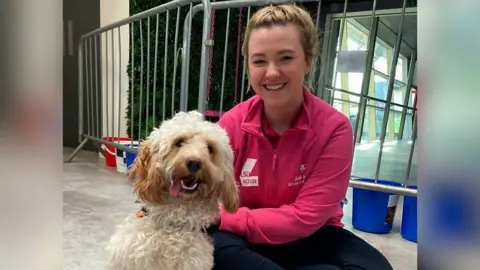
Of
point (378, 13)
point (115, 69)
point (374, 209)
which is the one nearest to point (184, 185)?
point (374, 209)

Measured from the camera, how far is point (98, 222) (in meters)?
2.61

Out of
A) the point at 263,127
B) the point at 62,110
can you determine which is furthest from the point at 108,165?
the point at 62,110

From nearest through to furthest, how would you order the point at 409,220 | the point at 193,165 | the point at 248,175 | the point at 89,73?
the point at 193,165 < the point at 248,175 < the point at 409,220 < the point at 89,73

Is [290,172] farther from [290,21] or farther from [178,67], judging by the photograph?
[178,67]

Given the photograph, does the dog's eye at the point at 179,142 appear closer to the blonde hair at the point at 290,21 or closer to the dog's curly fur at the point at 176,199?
the dog's curly fur at the point at 176,199

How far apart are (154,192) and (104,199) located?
197cm

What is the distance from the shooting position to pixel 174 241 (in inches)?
53.3

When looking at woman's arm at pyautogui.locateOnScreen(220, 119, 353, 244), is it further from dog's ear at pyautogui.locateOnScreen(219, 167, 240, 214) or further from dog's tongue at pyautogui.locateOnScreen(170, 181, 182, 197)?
dog's tongue at pyautogui.locateOnScreen(170, 181, 182, 197)

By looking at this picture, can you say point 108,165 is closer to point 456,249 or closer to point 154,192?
point 154,192

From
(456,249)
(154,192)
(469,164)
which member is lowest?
(154,192)

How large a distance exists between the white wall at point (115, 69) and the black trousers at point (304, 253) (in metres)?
3.27

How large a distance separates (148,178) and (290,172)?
536 millimetres

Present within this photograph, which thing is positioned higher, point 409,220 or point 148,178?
point 148,178

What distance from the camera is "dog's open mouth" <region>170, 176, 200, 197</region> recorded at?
Result: 136cm
